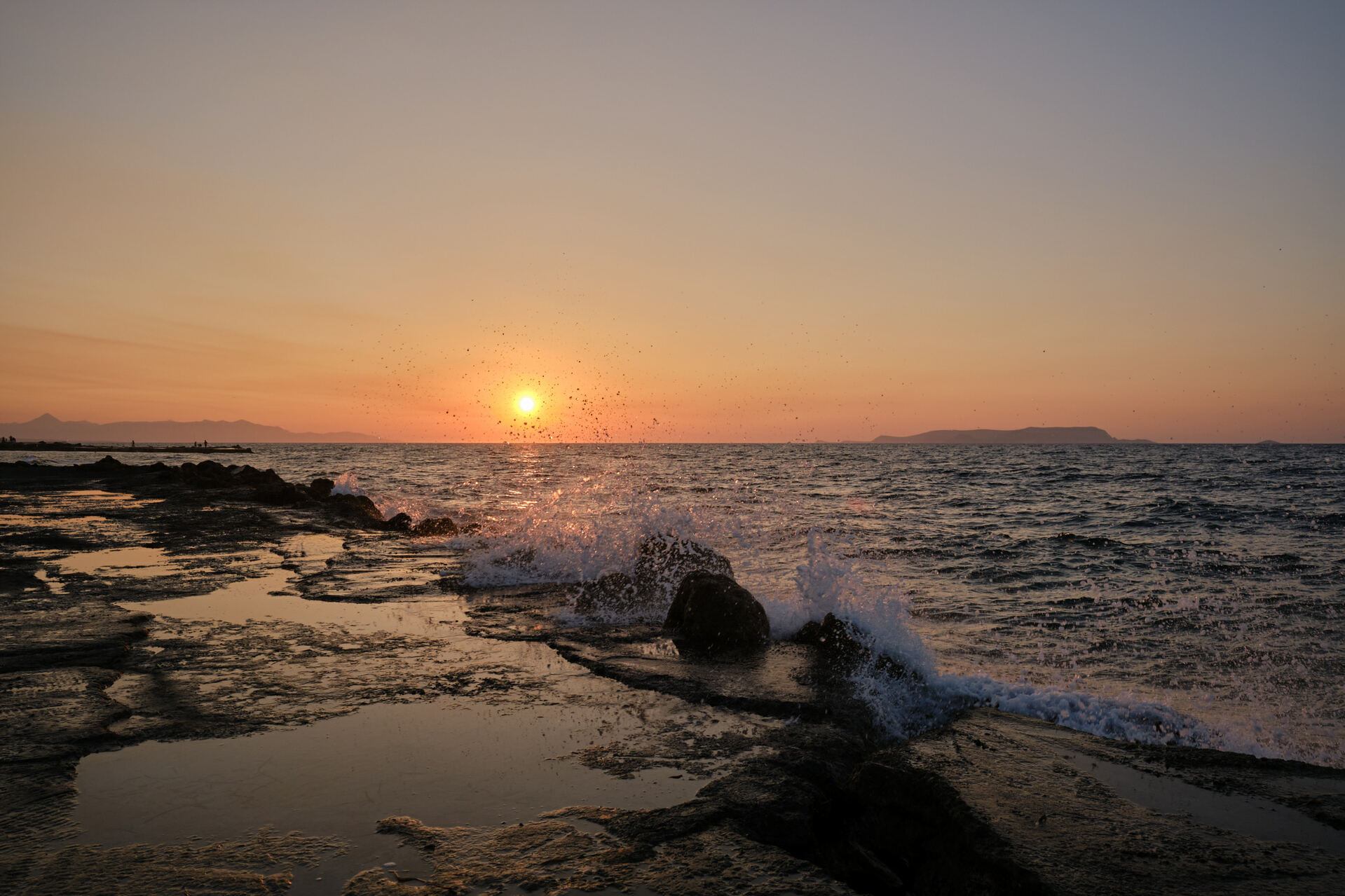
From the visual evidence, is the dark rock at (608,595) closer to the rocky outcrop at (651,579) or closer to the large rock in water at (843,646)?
the rocky outcrop at (651,579)

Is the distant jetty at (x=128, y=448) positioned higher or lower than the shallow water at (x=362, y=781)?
higher

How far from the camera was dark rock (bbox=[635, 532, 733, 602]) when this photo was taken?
10.4 m

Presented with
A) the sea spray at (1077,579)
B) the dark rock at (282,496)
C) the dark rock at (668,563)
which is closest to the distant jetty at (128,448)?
the dark rock at (282,496)

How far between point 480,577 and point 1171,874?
9.86 metres

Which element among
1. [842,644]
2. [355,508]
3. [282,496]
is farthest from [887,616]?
[282,496]

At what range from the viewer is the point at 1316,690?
263 inches

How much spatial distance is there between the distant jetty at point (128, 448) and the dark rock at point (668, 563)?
9424 cm

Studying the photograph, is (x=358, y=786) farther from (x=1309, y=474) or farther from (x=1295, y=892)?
(x=1309, y=474)

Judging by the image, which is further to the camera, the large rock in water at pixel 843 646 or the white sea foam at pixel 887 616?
the large rock in water at pixel 843 646

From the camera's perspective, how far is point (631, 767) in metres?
4.44

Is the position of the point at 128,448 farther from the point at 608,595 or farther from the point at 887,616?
the point at 887,616

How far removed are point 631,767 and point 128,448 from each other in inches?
4516

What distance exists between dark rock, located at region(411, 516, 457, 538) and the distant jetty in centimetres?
8478

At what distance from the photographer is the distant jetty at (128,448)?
79981mm
